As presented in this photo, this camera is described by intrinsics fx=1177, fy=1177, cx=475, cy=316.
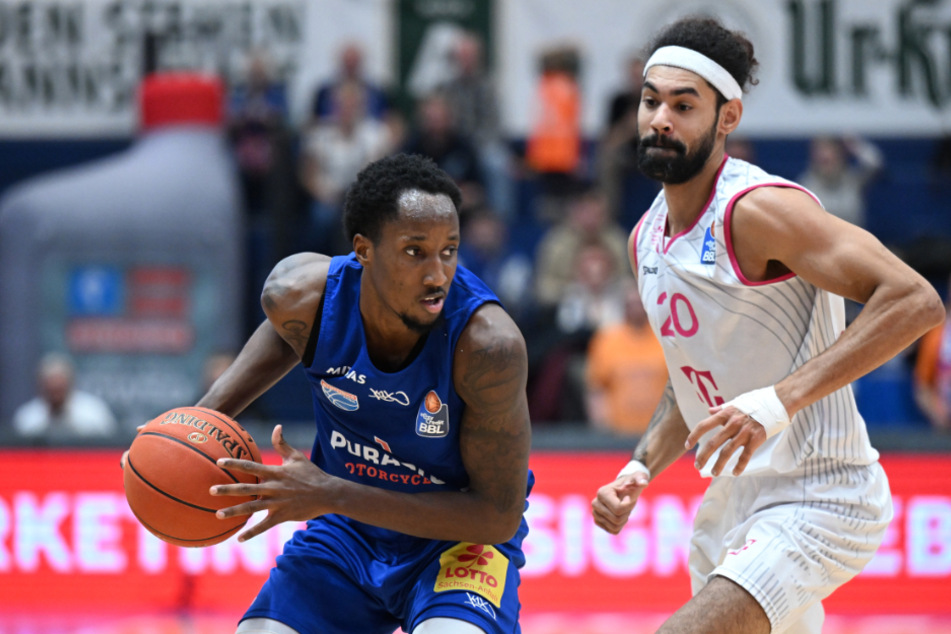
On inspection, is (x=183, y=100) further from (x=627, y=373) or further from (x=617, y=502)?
(x=617, y=502)

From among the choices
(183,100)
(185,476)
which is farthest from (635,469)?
(183,100)

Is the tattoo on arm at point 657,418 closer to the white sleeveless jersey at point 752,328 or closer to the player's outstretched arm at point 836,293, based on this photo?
the white sleeveless jersey at point 752,328

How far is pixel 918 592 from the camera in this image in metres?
6.43

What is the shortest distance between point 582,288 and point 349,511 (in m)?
5.68

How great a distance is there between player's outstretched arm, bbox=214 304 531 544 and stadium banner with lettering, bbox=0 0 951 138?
813 centimetres

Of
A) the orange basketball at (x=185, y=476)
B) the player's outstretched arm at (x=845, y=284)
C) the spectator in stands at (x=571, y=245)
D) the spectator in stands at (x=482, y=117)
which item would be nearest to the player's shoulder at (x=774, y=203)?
the player's outstretched arm at (x=845, y=284)

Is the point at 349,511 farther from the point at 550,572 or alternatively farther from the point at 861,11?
the point at 861,11

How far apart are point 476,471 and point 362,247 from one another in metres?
0.67

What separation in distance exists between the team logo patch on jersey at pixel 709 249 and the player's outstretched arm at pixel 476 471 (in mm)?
605

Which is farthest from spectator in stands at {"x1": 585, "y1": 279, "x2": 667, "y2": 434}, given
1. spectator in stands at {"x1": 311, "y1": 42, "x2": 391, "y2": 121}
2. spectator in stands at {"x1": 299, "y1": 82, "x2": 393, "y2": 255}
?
spectator in stands at {"x1": 311, "y1": 42, "x2": 391, "y2": 121}

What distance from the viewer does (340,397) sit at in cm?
318

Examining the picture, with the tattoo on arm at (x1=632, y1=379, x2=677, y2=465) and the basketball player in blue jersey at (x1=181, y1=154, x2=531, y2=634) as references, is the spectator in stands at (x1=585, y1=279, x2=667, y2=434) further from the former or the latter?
the basketball player in blue jersey at (x1=181, y1=154, x2=531, y2=634)

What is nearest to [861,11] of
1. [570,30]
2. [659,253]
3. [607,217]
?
[570,30]

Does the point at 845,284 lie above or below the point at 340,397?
above
